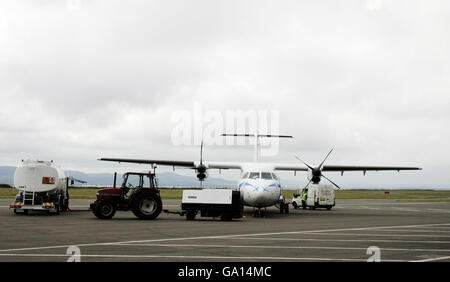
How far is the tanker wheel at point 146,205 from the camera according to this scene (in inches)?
856

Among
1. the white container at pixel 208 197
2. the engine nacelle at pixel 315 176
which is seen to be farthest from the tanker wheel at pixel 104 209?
the engine nacelle at pixel 315 176

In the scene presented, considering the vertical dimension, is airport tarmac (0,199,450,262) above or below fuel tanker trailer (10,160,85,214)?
below

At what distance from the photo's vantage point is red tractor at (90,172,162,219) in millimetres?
21734

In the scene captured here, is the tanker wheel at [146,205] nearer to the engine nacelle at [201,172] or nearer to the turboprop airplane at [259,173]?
the turboprop airplane at [259,173]

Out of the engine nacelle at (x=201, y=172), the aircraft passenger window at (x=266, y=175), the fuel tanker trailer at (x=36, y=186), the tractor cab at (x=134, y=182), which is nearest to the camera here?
the tractor cab at (x=134, y=182)

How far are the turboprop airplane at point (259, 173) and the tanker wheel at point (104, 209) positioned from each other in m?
3.32

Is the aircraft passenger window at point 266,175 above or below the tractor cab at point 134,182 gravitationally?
above

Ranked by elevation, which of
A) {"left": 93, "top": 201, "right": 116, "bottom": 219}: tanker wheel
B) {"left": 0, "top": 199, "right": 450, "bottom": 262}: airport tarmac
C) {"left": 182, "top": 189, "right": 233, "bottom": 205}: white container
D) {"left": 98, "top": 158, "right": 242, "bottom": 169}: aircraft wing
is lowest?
{"left": 0, "top": 199, "right": 450, "bottom": 262}: airport tarmac

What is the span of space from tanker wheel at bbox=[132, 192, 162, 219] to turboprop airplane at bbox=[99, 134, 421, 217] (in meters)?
2.47

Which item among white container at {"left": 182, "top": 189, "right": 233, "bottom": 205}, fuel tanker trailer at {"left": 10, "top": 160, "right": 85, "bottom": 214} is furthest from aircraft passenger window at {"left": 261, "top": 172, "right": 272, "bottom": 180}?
fuel tanker trailer at {"left": 10, "top": 160, "right": 85, "bottom": 214}

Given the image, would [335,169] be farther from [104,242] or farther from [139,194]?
[104,242]

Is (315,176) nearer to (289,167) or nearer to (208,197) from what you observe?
(289,167)

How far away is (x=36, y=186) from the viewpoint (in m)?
24.5

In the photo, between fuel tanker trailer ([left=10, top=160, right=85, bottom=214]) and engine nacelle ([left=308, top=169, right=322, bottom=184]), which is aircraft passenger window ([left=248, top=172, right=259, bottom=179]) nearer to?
engine nacelle ([left=308, top=169, right=322, bottom=184])
